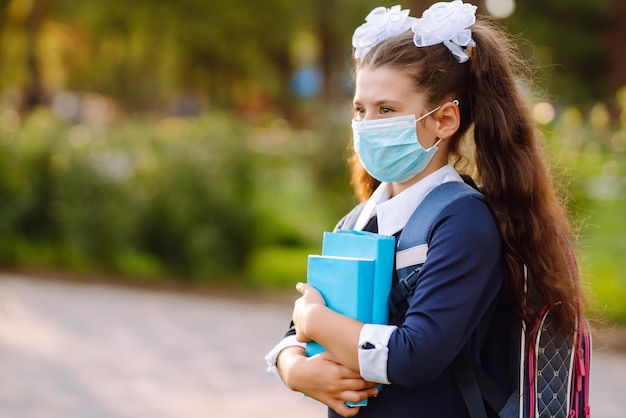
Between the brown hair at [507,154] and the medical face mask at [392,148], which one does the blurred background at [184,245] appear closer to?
the brown hair at [507,154]

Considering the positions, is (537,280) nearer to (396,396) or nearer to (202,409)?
(396,396)

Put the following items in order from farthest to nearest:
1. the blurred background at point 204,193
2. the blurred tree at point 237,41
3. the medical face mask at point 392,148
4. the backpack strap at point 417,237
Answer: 1. the blurred tree at point 237,41
2. the blurred background at point 204,193
3. the medical face mask at point 392,148
4. the backpack strap at point 417,237

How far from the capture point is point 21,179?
34.2ft

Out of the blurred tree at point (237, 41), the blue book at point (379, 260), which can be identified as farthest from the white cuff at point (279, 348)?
the blurred tree at point (237, 41)

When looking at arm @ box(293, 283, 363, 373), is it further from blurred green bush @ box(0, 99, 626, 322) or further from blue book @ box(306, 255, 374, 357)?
blurred green bush @ box(0, 99, 626, 322)

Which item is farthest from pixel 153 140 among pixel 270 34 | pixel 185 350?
pixel 270 34

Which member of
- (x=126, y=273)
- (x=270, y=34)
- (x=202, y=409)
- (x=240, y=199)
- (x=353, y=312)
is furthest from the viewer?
(x=270, y=34)

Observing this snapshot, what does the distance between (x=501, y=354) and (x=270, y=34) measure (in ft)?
87.7

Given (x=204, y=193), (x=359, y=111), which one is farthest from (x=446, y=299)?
(x=204, y=193)

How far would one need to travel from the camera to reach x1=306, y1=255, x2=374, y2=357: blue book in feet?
6.30

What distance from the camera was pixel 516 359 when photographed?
76.7 inches

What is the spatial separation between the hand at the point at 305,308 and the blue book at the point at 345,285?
18 millimetres

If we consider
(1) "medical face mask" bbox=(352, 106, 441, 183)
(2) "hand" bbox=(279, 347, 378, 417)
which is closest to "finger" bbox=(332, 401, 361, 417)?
(2) "hand" bbox=(279, 347, 378, 417)

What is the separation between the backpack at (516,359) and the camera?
6.30 feet
